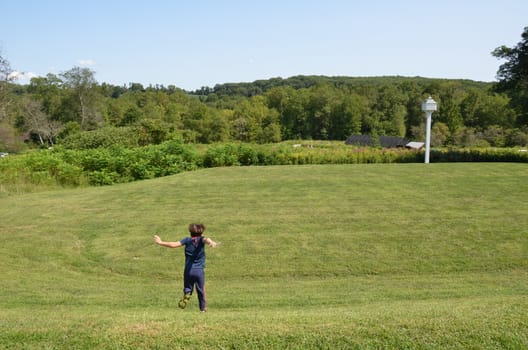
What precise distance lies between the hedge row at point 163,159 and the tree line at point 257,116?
6323 millimetres

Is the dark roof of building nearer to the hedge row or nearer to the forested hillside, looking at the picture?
the forested hillside

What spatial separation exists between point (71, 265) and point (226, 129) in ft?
207

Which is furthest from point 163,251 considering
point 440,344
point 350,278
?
point 440,344

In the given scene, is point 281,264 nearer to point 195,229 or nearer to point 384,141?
point 195,229

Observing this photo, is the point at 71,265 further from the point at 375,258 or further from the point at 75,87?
the point at 75,87

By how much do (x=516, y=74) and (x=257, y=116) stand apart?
60.3 meters

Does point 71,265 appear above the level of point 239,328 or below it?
below

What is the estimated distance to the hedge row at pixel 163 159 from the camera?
21.0m

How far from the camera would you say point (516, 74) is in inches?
941

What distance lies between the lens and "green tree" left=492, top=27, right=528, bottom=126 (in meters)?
23.5

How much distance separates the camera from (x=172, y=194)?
16062mm

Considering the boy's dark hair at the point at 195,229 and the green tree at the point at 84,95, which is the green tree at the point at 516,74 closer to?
the boy's dark hair at the point at 195,229

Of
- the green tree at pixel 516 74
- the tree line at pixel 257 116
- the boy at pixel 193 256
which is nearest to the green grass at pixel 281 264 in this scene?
the boy at pixel 193 256

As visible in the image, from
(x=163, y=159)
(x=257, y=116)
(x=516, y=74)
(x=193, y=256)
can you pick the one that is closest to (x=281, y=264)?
(x=193, y=256)
